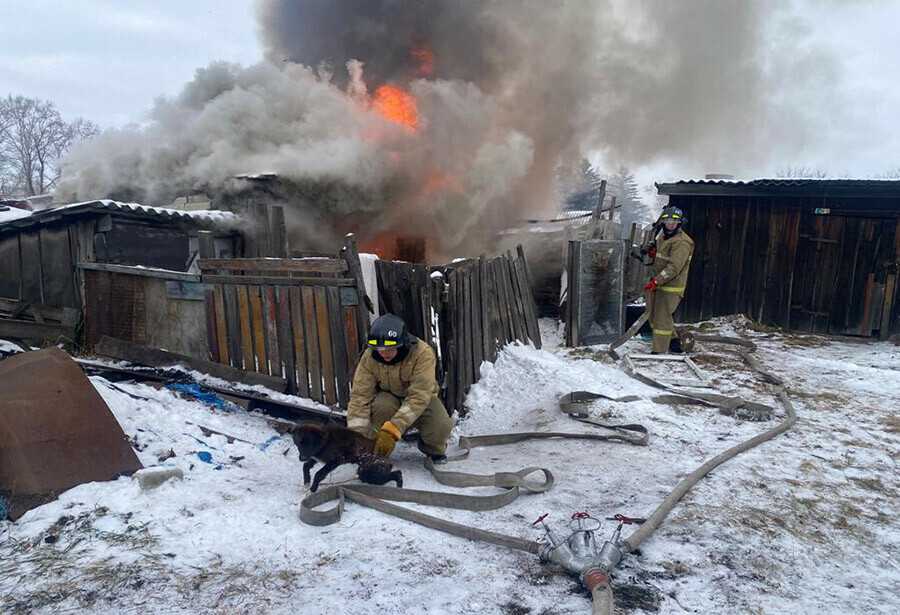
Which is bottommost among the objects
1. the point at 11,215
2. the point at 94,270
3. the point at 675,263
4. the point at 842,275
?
the point at 842,275

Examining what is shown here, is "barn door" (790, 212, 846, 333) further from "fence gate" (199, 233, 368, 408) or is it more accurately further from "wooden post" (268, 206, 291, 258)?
"wooden post" (268, 206, 291, 258)

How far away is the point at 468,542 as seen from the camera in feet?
10.3

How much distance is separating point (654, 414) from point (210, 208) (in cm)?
1395

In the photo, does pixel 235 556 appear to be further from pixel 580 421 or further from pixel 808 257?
pixel 808 257

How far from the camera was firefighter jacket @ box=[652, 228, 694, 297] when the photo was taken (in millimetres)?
8016

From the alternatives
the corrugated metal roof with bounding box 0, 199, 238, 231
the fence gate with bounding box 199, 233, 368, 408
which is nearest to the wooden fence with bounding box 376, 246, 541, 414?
the fence gate with bounding box 199, 233, 368, 408

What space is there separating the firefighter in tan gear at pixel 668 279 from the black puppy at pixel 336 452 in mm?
5638

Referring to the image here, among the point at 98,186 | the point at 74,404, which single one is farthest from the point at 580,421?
the point at 98,186

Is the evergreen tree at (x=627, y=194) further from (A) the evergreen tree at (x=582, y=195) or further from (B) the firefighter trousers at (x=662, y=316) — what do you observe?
(B) the firefighter trousers at (x=662, y=316)

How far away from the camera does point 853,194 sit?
10.2 m

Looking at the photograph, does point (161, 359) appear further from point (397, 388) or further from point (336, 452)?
point (336, 452)

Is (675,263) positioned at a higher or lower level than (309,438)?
higher

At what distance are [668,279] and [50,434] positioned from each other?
7522mm

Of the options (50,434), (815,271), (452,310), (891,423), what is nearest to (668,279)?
(891,423)
